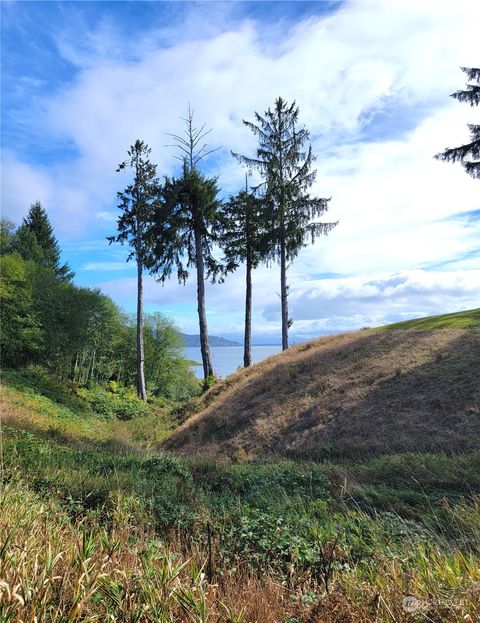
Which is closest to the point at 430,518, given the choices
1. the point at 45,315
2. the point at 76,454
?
the point at 76,454

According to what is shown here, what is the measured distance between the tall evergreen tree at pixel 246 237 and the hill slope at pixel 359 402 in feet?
25.7

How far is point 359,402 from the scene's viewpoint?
476 inches

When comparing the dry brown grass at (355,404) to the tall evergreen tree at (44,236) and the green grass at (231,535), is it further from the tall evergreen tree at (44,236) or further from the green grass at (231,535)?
the tall evergreen tree at (44,236)

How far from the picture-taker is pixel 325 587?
120 inches

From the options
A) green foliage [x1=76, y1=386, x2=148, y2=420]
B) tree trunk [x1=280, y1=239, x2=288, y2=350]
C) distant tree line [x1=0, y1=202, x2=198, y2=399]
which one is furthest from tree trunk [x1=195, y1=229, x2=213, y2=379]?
distant tree line [x1=0, y1=202, x2=198, y2=399]

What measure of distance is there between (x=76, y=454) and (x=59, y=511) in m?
3.91

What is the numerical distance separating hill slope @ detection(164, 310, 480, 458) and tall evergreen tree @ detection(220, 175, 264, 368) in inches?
308

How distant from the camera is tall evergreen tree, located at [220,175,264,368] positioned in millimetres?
25500

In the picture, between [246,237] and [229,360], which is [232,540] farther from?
[229,360]

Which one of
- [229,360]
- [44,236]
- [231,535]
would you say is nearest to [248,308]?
[231,535]

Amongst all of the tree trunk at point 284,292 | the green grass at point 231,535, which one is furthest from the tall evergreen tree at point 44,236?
the green grass at point 231,535

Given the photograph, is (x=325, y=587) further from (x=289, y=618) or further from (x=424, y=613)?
(x=424, y=613)

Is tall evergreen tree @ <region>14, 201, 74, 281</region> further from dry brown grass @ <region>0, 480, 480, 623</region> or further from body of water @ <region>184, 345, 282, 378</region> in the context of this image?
dry brown grass @ <region>0, 480, 480, 623</region>

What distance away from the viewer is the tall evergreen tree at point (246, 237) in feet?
83.7
